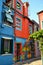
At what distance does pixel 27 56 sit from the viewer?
71.8 ft

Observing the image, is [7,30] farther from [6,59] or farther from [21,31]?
[21,31]

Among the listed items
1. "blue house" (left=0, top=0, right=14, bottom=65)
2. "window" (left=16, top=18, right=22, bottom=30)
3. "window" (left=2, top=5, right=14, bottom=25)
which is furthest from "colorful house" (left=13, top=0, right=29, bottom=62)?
"window" (left=2, top=5, right=14, bottom=25)

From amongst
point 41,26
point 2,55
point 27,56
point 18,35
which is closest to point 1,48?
point 2,55

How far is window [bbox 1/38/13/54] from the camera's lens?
1559 centimetres

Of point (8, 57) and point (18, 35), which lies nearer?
point (8, 57)

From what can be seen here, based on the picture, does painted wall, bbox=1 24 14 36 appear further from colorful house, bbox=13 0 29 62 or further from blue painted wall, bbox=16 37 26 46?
blue painted wall, bbox=16 37 26 46

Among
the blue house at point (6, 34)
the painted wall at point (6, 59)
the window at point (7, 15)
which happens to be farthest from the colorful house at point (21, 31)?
the painted wall at point (6, 59)

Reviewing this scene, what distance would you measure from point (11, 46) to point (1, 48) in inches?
103

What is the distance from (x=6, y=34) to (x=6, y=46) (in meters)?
1.60

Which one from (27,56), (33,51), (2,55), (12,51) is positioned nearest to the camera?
(2,55)

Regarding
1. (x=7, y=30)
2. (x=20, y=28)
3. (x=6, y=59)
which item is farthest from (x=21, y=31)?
(x=6, y=59)

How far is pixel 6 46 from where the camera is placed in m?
17.0

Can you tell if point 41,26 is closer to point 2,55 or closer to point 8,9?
point 8,9

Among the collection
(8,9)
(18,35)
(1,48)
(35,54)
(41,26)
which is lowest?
(35,54)
